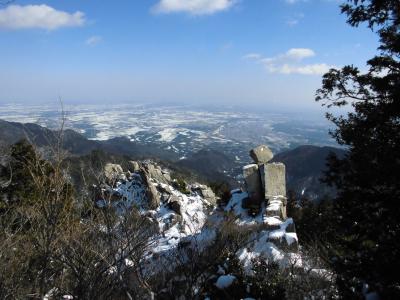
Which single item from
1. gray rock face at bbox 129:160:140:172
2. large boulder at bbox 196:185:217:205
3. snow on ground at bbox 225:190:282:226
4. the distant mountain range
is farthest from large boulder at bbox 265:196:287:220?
the distant mountain range

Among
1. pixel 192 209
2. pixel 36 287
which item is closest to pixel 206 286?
pixel 36 287

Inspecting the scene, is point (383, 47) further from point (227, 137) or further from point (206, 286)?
point (227, 137)

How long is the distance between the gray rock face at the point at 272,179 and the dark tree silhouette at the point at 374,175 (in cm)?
1725

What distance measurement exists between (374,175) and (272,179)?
19.2 m

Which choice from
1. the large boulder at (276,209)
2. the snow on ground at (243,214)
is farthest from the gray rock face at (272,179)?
the snow on ground at (243,214)

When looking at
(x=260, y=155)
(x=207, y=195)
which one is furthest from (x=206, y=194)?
(x=260, y=155)

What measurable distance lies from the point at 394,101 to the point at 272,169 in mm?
19704

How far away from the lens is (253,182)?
26.8 metres

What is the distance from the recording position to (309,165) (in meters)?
101

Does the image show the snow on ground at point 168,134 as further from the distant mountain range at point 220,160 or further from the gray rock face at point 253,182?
the gray rock face at point 253,182

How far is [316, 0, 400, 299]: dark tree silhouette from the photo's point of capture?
7461mm

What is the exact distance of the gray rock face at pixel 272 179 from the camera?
86.4 ft

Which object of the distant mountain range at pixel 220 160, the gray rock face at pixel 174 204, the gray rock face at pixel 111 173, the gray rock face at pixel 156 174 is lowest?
the distant mountain range at pixel 220 160

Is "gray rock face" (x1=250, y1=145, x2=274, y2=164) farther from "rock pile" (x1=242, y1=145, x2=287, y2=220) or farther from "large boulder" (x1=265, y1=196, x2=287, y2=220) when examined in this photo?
"large boulder" (x1=265, y1=196, x2=287, y2=220)
